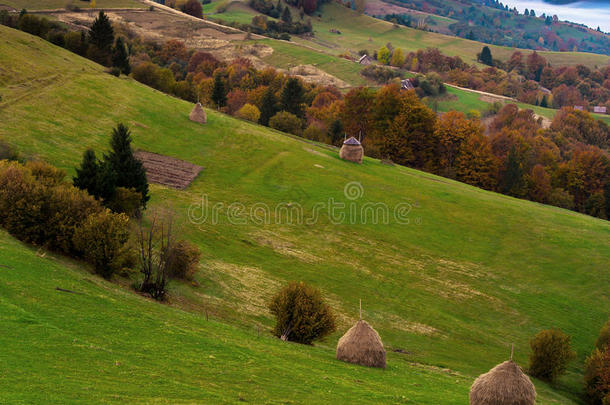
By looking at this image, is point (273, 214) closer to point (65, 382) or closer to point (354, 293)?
point (354, 293)

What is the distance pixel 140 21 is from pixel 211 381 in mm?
156652

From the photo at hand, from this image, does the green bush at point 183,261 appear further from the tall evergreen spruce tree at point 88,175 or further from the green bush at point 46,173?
the green bush at point 46,173

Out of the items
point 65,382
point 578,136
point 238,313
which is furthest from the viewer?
point 578,136

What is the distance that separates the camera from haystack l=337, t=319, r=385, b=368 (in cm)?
2920

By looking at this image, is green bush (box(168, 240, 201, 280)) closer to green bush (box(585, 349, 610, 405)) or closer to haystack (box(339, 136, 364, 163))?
green bush (box(585, 349, 610, 405))

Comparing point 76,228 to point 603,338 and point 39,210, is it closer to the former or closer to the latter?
point 39,210

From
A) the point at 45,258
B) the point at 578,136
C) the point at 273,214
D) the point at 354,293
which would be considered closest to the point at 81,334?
the point at 45,258

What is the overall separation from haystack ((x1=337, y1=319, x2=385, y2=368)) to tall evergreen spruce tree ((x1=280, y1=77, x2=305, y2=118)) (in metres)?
91.1

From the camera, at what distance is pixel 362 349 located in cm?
2919

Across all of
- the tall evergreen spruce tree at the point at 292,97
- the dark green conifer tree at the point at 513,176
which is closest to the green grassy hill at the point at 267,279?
the dark green conifer tree at the point at 513,176

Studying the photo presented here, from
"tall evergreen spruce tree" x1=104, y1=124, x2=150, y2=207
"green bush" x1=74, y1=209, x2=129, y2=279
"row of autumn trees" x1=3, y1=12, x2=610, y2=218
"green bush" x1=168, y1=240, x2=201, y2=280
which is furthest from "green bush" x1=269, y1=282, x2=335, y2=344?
"row of autumn trees" x1=3, y1=12, x2=610, y2=218

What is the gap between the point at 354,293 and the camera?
44.3m

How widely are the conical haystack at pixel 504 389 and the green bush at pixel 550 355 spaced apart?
14204 millimetres

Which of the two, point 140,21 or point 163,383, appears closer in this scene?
point 163,383
